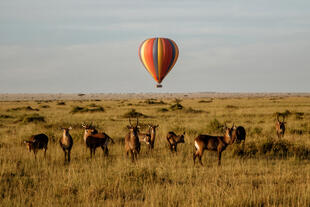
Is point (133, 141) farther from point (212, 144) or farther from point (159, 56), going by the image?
point (159, 56)

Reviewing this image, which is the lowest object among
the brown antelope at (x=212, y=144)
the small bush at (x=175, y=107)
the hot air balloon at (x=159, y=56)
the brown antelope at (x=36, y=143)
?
the small bush at (x=175, y=107)

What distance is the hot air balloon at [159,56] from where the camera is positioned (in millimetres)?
33500

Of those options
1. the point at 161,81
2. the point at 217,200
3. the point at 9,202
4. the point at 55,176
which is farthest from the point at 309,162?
the point at 161,81

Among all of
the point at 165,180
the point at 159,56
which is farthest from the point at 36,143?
the point at 159,56

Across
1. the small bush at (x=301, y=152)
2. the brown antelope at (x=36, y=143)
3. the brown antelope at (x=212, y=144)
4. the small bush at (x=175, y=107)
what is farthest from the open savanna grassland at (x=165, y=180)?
the small bush at (x=175, y=107)

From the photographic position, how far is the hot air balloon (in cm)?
3350

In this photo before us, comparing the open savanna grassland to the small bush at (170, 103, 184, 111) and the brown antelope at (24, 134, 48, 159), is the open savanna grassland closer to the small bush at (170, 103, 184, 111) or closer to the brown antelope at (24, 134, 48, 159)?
the brown antelope at (24, 134, 48, 159)

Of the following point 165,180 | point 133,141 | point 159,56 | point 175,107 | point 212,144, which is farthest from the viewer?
point 175,107

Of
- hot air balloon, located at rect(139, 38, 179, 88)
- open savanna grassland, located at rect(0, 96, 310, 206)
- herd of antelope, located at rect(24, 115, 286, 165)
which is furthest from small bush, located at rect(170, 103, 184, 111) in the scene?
open savanna grassland, located at rect(0, 96, 310, 206)

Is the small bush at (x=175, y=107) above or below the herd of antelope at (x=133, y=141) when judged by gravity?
below

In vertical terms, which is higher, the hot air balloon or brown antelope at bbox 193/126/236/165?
the hot air balloon

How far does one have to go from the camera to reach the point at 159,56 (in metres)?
33.5

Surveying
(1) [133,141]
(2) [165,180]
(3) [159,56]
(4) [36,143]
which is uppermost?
(3) [159,56]

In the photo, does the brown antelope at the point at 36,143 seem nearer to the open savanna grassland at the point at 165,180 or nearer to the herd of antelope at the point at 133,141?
the herd of antelope at the point at 133,141
